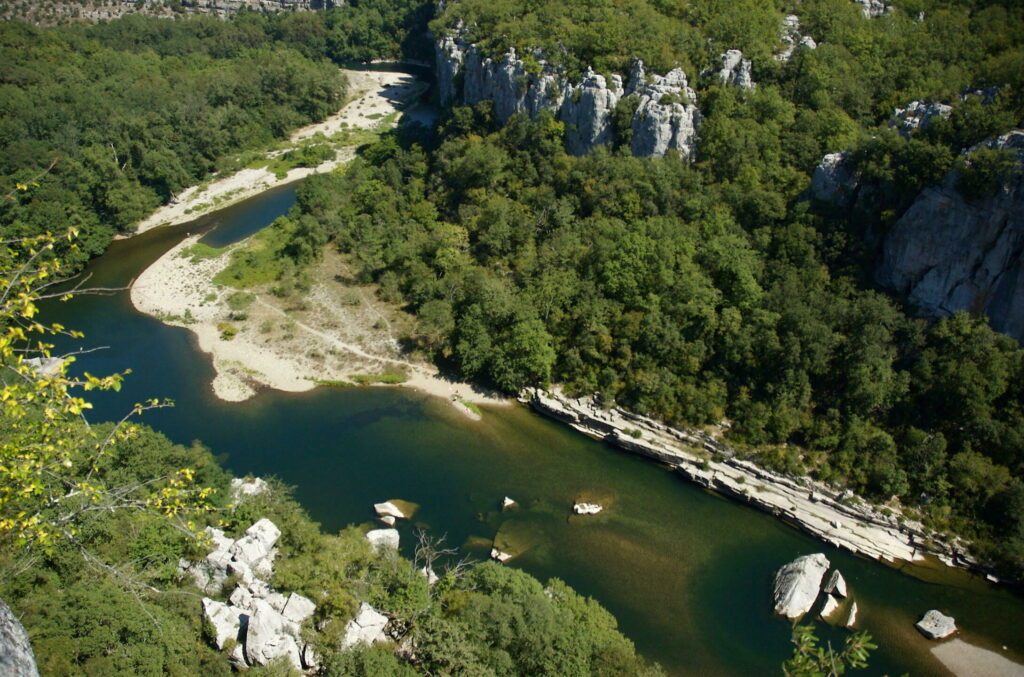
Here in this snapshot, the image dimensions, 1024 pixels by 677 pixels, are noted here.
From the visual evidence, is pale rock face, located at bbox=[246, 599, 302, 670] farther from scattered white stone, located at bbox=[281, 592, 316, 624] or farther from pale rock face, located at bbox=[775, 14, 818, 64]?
pale rock face, located at bbox=[775, 14, 818, 64]

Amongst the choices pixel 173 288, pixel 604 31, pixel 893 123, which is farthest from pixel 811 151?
pixel 173 288


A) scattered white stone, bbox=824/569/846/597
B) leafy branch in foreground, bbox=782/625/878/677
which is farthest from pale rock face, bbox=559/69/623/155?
leafy branch in foreground, bbox=782/625/878/677

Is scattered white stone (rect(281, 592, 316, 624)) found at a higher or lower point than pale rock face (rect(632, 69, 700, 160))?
lower

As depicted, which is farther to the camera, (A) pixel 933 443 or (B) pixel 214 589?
(A) pixel 933 443

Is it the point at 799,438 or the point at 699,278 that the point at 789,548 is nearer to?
the point at 799,438

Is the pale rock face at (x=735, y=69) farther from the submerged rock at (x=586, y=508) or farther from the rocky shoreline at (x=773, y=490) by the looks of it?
the submerged rock at (x=586, y=508)

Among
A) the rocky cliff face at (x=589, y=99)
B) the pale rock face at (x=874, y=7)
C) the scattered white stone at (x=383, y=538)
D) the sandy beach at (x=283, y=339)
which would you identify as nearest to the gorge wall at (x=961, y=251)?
the rocky cliff face at (x=589, y=99)
